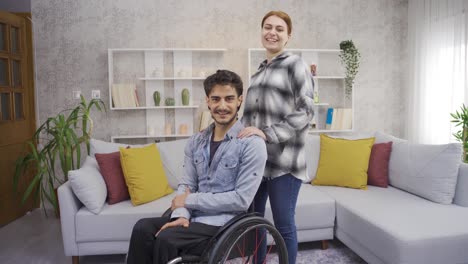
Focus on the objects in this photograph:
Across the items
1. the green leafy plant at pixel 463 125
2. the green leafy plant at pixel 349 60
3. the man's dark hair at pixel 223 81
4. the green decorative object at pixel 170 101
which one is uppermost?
the green leafy plant at pixel 349 60

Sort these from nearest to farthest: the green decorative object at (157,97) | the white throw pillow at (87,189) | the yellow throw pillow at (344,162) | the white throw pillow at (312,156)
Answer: the white throw pillow at (87,189) < the yellow throw pillow at (344,162) < the white throw pillow at (312,156) < the green decorative object at (157,97)

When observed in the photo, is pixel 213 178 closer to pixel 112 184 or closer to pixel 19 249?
pixel 112 184

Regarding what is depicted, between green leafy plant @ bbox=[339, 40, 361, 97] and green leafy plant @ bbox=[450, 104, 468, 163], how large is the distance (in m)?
1.07

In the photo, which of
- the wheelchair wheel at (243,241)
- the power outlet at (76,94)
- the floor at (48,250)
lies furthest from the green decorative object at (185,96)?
the wheelchair wheel at (243,241)

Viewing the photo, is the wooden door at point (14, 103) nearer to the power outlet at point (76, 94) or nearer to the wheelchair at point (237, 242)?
the power outlet at point (76, 94)

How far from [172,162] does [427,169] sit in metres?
1.88

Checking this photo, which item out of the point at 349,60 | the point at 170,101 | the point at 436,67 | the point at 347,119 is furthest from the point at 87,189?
the point at 436,67

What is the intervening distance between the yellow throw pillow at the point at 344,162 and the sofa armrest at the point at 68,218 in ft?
6.10

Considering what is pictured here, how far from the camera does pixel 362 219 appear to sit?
7.94ft

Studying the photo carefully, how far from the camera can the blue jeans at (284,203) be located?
1.83 metres

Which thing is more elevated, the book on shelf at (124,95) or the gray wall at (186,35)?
the gray wall at (186,35)

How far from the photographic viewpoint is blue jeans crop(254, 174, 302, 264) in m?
1.83

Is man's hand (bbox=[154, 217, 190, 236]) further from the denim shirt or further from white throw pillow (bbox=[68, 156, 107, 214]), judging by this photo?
white throw pillow (bbox=[68, 156, 107, 214])

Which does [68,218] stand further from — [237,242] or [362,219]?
[362,219]
